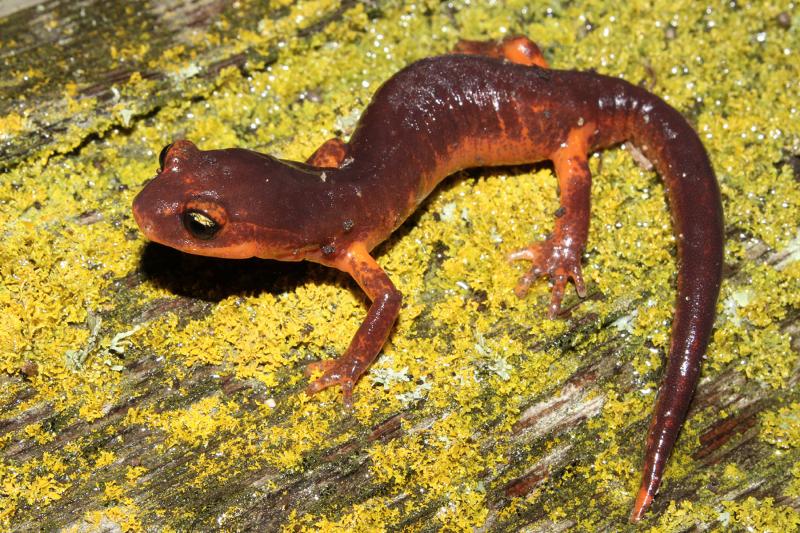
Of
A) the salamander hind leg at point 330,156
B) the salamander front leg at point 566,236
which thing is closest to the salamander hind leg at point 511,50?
the salamander front leg at point 566,236

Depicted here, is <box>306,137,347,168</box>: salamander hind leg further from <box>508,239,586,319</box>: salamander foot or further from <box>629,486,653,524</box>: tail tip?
<box>629,486,653,524</box>: tail tip

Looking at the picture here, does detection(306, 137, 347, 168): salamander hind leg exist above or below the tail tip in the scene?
above

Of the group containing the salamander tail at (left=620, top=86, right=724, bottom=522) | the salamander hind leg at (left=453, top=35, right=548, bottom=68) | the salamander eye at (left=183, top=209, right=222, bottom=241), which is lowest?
the salamander tail at (left=620, top=86, right=724, bottom=522)

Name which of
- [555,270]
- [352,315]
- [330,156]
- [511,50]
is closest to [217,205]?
[330,156]

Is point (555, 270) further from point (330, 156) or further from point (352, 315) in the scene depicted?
point (330, 156)

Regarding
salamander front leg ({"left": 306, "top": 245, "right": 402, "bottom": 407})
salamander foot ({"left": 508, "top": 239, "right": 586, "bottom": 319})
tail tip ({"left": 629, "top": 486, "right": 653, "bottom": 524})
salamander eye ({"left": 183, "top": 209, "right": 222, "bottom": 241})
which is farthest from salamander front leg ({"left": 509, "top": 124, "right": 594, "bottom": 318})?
salamander eye ({"left": 183, "top": 209, "right": 222, "bottom": 241})

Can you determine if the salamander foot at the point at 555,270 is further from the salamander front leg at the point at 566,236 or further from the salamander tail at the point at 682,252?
the salamander tail at the point at 682,252
